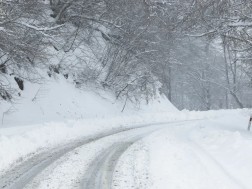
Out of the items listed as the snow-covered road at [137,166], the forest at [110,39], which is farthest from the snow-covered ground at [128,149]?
the forest at [110,39]

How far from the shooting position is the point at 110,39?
3081cm

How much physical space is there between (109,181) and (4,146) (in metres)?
4.08

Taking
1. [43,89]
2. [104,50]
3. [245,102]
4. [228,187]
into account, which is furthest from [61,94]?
[245,102]

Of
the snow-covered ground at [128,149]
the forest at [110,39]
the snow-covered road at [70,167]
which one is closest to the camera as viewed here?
the snow-covered road at [70,167]

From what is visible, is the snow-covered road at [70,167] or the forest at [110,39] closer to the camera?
the snow-covered road at [70,167]

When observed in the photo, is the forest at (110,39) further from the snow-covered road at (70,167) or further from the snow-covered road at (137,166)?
the snow-covered road at (70,167)

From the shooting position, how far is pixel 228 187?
815 cm

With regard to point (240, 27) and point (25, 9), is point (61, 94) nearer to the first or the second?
point (25, 9)

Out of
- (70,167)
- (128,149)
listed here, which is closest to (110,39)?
(128,149)

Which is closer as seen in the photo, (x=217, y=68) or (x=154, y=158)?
(x=154, y=158)

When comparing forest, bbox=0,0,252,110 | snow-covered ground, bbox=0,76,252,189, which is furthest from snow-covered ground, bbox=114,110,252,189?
forest, bbox=0,0,252,110

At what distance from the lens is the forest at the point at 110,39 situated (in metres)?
15.5

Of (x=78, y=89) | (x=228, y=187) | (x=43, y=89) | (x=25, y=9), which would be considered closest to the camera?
(x=228, y=187)

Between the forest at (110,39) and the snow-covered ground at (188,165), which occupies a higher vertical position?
the forest at (110,39)
